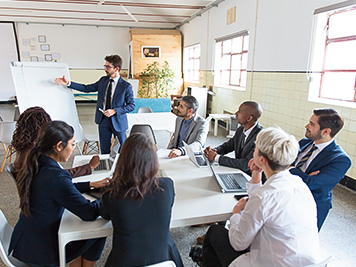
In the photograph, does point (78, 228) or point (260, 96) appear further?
point (260, 96)

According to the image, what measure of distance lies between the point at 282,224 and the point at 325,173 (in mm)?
840

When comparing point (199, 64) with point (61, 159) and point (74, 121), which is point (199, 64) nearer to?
point (74, 121)

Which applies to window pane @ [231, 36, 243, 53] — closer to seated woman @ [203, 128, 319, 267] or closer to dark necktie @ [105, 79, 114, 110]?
dark necktie @ [105, 79, 114, 110]

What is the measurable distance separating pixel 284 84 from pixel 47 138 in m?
4.19

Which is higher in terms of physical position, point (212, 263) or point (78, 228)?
point (78, 228)

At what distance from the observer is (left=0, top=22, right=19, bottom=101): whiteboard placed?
10664mm

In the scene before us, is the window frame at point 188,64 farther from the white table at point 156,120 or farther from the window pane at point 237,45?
the white table at point 156,120

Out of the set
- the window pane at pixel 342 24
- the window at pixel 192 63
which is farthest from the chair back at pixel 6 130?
the window at pixel 192 63

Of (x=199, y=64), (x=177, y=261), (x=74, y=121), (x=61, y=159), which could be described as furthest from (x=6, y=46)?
(x=177, y=261)

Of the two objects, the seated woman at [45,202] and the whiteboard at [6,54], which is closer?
the seated woman at [45,202]

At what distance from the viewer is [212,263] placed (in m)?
1.51

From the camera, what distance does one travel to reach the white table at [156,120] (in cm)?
400

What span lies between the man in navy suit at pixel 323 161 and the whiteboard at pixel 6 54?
11.7m

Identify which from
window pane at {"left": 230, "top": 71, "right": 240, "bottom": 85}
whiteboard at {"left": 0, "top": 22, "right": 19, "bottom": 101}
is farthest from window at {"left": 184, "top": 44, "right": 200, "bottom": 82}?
whiteboard at {"left": 0, "top": 22, "right": 19, "bottom": 101}
